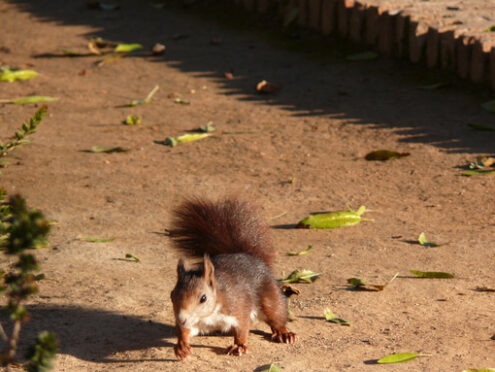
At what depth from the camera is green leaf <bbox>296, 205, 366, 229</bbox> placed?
5129mm

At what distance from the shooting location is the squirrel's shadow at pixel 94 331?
3525 millimetres

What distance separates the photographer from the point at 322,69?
340 inches

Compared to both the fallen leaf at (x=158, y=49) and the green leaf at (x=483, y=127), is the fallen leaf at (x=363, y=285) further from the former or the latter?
Answer: the fallen leaf at (x=158, y=49)

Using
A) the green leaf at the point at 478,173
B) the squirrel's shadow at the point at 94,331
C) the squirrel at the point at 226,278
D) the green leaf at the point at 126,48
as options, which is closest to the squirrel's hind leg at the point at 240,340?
the squirrel at the point at 226,278

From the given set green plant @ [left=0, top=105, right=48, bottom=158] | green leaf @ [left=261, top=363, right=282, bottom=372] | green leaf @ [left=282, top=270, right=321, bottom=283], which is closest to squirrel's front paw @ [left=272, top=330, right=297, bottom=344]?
green leaf @ [left=261, top=363, right=282, bottom=372]

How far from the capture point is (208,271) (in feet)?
11.1

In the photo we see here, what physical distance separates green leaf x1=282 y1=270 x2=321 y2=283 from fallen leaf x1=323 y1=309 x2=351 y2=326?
1.45 ft

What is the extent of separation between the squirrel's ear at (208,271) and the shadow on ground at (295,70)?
3528 mm

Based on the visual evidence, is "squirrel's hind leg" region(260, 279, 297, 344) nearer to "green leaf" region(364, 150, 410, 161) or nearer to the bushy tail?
the bushy tail

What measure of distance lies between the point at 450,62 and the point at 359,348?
15.8 feet

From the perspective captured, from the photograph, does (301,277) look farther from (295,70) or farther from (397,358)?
(295,70)

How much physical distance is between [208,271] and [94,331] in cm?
70

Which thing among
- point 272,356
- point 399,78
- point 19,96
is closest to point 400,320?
point 272,356

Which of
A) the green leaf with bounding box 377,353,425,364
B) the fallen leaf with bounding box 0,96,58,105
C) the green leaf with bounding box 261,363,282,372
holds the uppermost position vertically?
the fallen leaf with bounding box 0,96,58,105
